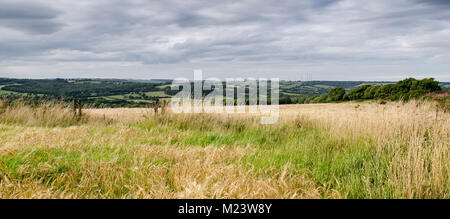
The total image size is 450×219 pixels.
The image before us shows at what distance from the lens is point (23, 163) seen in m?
4.25

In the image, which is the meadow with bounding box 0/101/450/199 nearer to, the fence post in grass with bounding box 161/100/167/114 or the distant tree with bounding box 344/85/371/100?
the fence post in grass with bounding box 161/100/167/114

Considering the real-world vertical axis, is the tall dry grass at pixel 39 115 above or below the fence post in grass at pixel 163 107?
below

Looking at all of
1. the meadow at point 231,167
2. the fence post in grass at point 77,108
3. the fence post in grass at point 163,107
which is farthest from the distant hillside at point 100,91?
the meadow at point 231,167

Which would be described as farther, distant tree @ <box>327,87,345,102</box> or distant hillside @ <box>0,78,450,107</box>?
distant tree @ <box>327,87,345,102</box>

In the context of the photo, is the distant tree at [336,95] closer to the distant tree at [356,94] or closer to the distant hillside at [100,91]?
the distant tree at [356,94]

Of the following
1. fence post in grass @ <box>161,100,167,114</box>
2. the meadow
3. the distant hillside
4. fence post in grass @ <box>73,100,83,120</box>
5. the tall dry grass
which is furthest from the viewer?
the distant hillside

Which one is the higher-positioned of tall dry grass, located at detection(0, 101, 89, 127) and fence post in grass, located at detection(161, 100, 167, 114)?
fence post in grass, located at detection(161, 100, 167, 114)

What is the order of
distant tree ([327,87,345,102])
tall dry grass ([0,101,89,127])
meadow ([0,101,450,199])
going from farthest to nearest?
distant tree ([327,87,345,102])
tall dry grass ([0,101,89,127])
meadow ([0,101,450,199])

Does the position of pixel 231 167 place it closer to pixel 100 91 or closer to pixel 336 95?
pixel 100 91

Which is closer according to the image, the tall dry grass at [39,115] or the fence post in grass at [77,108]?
the tall dry grass at [39,115]

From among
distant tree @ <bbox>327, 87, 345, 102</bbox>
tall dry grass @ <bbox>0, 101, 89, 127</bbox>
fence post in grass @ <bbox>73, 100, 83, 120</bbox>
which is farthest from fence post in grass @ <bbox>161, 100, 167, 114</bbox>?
distant tree @ <bbox>327, 87, 345, 102</bbox>

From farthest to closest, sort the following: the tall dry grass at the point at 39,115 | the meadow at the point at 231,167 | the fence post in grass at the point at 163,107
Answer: the tall dry grass at the point at 39,115
the fence post in grass at the point at 163,107
the meadow at the point at 231,167

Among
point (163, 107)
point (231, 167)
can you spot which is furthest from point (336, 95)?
point (231, 167)

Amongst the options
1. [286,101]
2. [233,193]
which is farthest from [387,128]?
[286,101]
